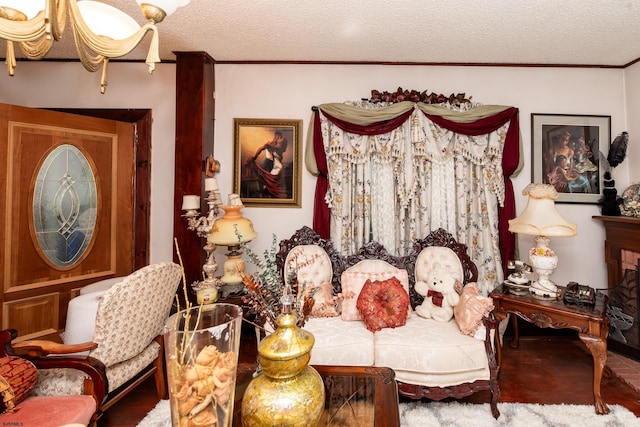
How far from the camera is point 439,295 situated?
2.68 m

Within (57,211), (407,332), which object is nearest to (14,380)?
(57,211)

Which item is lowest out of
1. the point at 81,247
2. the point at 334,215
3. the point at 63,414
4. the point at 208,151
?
the point at 63,414

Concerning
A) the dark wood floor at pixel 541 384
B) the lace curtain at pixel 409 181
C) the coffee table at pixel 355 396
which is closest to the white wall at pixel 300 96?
the lace curtain at pixel 409 181

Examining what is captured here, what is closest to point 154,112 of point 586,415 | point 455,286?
point 455,286

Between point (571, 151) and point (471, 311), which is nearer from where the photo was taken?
point (471, 311)

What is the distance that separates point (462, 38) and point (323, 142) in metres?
1.57

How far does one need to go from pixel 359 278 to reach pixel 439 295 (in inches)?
26.8

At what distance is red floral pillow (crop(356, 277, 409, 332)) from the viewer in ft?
8.22

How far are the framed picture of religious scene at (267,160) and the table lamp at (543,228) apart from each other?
2.20 metres

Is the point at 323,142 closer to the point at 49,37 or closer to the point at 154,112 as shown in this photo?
the point at 154,112

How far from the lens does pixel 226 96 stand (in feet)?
11.6

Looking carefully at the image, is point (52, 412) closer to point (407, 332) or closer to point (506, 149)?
point (407, 332)

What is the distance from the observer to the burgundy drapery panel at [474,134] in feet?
10.6

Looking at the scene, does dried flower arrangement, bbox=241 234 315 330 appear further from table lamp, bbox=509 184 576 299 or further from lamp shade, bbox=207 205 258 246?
table lamp, bbox=509 184 576 299
